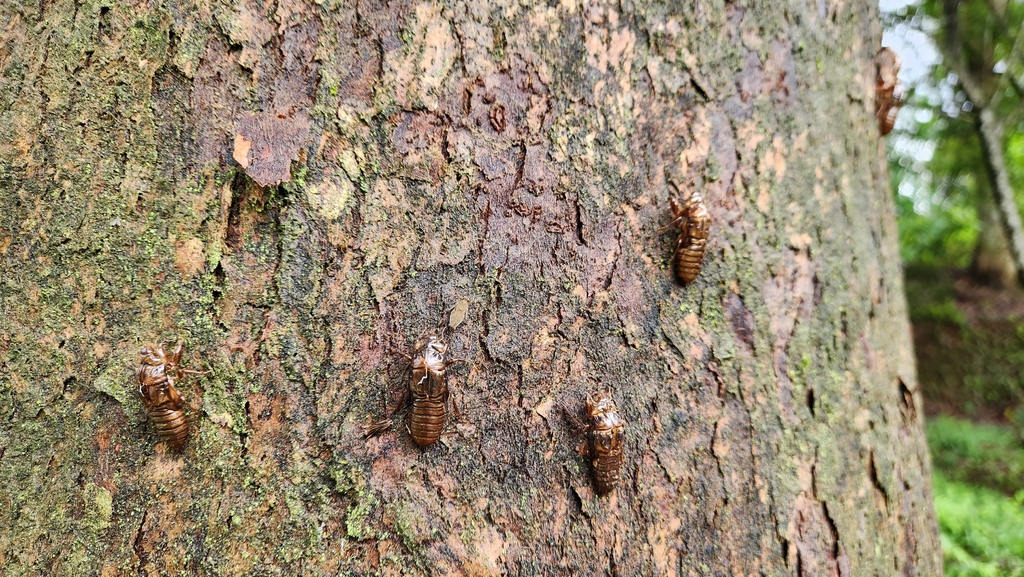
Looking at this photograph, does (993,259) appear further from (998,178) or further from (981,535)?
(981,535)

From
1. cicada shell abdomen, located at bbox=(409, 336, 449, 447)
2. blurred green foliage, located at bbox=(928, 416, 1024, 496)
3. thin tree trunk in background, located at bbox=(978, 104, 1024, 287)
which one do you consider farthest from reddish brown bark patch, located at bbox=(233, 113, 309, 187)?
blurred green foliage, located at bbox=(928, 416, 1024, 496)

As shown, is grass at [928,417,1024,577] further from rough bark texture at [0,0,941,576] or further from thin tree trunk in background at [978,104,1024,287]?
rough bark texture at [0,0,941,576]

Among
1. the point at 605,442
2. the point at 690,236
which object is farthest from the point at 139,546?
the point at 690,236

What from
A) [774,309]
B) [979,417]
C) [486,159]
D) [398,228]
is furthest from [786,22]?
[979,417]

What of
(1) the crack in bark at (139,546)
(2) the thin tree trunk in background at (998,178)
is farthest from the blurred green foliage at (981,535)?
(1) the crack in bark at (139,546)

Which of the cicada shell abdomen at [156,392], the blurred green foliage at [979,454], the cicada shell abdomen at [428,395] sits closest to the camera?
the cicada shell abdomen at [156,392]

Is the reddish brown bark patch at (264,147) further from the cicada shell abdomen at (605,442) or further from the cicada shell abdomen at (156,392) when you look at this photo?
the cicada shell abdomen at (605,442)
